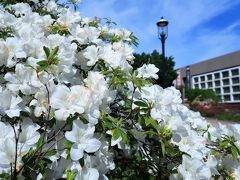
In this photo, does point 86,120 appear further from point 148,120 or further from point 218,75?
point 218,75

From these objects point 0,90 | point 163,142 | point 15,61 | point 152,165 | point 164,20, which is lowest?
point 152,165

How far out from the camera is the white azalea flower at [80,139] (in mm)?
1050

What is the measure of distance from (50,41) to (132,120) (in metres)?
0.43

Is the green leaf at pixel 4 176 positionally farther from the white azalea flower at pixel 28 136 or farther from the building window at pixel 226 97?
the building window at pixel 226 97

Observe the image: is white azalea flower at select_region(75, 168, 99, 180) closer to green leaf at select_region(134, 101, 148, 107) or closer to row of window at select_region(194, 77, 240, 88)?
green leaf at select_region(134, 101, 148, 107)

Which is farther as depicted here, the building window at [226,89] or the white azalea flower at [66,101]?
the building window at [226,89]

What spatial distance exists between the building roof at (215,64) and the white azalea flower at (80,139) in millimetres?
26806

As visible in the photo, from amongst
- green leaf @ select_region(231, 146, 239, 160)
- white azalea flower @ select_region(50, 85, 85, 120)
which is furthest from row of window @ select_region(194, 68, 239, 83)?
white azalea flower @ select_region(50, 85, 85, 120)

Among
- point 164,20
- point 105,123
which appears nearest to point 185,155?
point 105,123

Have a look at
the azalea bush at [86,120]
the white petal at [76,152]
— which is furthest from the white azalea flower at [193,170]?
the white petal at [76,152]

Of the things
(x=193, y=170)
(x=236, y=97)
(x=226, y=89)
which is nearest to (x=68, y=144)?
(x=193, y=170)

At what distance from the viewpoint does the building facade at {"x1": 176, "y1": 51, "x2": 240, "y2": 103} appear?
1038 inches

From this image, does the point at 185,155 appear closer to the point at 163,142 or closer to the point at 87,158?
the point at 163,142

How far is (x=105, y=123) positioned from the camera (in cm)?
121
